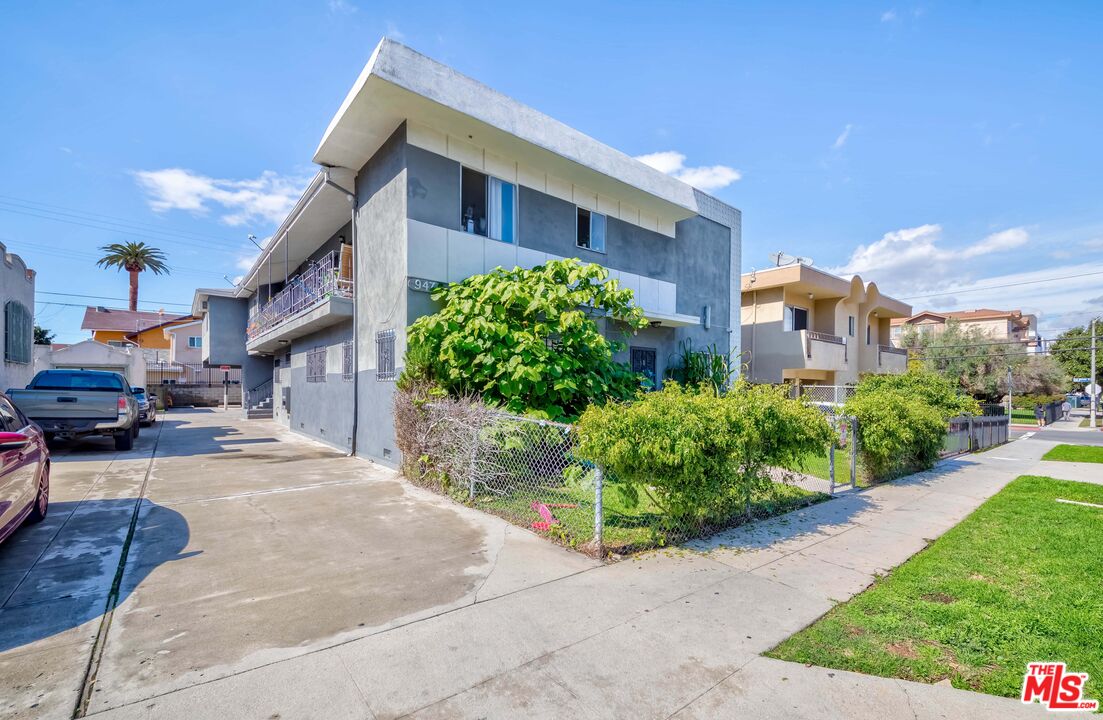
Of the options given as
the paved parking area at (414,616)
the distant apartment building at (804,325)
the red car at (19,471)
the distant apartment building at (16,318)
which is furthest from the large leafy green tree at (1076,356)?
the distant apartment building at (16,318)

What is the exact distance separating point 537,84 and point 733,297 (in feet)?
30.9

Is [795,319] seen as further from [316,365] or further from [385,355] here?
[316,365]

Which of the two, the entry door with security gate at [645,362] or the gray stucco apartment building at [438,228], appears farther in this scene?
the entry door with security gate at [645,362]

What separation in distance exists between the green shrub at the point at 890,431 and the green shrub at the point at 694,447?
3256mm

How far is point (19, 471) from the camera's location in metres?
4.71

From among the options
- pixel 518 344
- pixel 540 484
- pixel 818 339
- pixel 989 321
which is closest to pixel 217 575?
pixel 540 484

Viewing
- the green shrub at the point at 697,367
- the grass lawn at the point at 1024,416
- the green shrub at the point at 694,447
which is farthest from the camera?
the grass lawn at the point at 1024,416

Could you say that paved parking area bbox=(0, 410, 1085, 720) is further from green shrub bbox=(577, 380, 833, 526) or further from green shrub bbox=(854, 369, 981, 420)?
green shrub bbox=(854, 369, 981, 420)

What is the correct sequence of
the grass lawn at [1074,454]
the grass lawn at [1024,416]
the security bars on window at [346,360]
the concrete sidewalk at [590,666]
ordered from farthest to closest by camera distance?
the grass lawn at [1024,416] < the grass lawn at [1074,454] < the security bars on window at [346,360] < the concrete sidewalk at [590,666]

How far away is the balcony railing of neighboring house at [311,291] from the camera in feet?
37.7

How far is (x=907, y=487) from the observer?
27.8 ft

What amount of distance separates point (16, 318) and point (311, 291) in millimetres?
10194

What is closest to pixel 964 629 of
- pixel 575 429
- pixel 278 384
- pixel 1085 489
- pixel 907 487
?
pixel 575 429

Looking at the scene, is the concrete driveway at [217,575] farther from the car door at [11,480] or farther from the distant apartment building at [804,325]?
the distant apartment building at [804,325]
